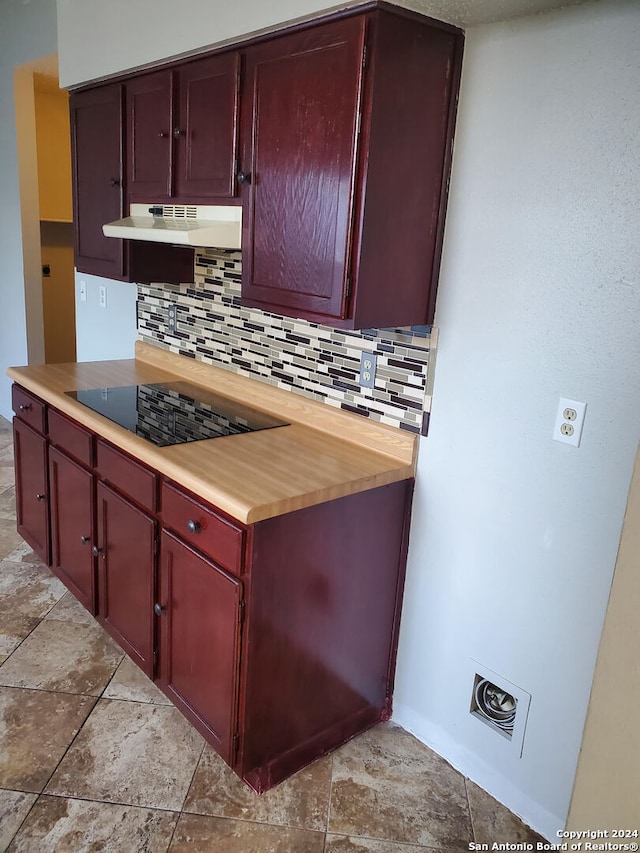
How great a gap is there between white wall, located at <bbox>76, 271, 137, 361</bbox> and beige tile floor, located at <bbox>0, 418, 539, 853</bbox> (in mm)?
1666

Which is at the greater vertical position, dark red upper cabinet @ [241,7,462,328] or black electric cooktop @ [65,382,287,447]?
dark red upper cabinet @ [241,7,462,328]

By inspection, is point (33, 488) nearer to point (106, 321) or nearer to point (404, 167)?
point (106, 321)

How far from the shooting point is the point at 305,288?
179 centimetres

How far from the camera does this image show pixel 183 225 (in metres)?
2.17

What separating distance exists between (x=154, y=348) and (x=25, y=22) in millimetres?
2356

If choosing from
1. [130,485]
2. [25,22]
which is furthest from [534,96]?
[25,22]

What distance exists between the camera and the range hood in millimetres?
1995

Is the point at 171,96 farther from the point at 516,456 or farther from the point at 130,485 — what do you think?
the point at 516,456

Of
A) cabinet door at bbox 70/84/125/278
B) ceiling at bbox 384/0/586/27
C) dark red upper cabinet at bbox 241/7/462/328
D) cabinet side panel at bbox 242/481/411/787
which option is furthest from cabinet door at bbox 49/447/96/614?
ceiling at bbox 384/0/586/27

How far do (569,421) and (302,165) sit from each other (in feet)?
3.12

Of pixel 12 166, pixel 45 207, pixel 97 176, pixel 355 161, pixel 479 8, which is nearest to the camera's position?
pixel 479 8

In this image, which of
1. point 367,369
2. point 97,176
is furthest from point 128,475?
point 97,176

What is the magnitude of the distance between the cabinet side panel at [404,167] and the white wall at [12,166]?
2926 mm

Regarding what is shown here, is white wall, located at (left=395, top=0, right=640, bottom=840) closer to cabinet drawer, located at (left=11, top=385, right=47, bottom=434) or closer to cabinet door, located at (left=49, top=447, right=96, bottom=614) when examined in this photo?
cabinet door, located at (left=49, top=447, right=96, bottom=614)
